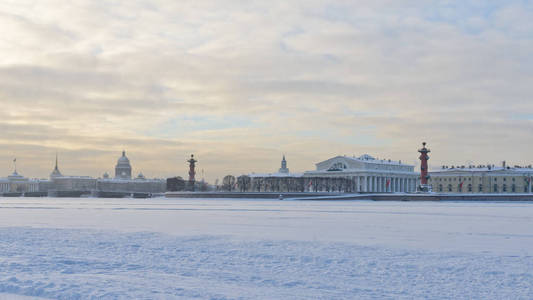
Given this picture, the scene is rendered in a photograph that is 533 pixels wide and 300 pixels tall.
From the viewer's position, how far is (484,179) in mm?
136375

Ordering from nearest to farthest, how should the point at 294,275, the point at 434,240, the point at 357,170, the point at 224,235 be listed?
the point at 294,275 < the point at 434,240 < the point at 224,235 < the point at 357,170

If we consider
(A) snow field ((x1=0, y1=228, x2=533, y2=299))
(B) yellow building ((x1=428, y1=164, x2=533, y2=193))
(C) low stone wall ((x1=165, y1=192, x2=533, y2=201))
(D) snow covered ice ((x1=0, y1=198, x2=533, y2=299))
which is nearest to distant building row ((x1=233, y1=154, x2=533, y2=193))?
(B) yellow building ((x1=428, y1=164, x2=533, y2=193))

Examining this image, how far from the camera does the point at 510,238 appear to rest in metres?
19.2

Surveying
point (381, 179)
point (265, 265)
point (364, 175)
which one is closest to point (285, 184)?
point (364, 175)

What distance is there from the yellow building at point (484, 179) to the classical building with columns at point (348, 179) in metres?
9.39

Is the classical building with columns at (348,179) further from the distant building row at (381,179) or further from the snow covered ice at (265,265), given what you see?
the snow covered ice at (265,265)

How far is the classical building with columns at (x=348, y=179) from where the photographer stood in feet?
427

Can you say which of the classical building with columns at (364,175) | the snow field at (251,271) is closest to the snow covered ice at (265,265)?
the snow field at (251,271)

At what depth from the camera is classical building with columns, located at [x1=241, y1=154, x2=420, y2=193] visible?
130 meters

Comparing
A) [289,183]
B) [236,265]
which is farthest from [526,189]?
[236,265]

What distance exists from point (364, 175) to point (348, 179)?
900 cm

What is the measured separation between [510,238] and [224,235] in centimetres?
877

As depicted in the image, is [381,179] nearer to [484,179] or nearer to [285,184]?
[484,179]

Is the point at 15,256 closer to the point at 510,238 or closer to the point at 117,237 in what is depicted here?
the point at 117,237
